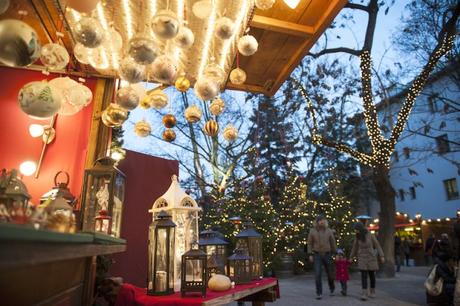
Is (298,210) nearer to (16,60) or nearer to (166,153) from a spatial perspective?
(166,153)

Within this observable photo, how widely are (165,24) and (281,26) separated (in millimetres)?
1650

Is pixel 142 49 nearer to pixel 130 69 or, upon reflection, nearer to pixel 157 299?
pixel 130 69

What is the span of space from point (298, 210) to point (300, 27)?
1096cm

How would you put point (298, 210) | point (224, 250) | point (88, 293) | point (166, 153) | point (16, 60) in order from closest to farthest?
point (16, 60) < point (88, 293) < point (224, 250) < point (298, 210) < point (166, 153)

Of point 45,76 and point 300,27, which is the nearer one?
point 300,27

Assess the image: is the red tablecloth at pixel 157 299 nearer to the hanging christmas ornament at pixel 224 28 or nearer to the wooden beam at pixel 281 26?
the hanging christmas ornament at pixel 224 28

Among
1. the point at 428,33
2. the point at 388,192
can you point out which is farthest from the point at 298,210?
the point at 428,33

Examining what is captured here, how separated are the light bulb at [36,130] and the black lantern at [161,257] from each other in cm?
209

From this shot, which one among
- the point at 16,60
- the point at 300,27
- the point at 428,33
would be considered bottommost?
the point at 16,60

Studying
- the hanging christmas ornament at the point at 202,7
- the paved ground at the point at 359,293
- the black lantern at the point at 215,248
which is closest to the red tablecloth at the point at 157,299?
the black lantern at the point at 215,248

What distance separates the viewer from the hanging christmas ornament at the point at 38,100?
247 cm

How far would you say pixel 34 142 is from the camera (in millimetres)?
3920

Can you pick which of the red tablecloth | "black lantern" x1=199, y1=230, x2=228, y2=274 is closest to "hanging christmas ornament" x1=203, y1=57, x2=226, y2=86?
"black lantern" x1=199, y1=230, x2=228, y2=274

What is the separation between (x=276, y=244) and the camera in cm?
1230
